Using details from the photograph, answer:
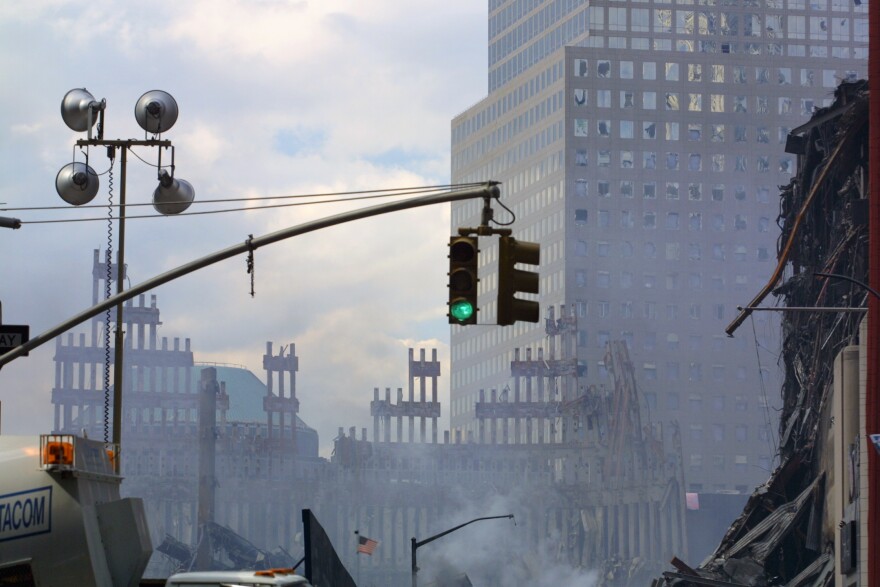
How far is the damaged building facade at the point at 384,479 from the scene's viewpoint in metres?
109

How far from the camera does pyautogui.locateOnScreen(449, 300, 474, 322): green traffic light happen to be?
59.4ft

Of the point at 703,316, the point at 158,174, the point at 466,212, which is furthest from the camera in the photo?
the point at 466,212

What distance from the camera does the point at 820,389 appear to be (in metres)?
66.7

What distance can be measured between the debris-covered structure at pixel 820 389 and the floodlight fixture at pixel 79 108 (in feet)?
117

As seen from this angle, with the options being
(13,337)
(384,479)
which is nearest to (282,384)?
(384,479)

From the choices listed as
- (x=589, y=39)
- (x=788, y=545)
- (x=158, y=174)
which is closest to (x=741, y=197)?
(x=589, y=39)

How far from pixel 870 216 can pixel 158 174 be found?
36.8 m

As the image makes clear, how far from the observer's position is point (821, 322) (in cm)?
6712

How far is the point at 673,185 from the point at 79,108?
13759cm

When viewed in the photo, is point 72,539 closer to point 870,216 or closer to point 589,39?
point 870,216

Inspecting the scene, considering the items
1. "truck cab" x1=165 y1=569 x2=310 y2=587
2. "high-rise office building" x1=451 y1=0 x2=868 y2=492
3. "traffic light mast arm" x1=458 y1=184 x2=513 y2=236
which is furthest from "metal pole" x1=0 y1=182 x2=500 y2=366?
"high-rise office building" x1=451 y1=0 x2=868 y2=492

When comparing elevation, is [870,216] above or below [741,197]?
below

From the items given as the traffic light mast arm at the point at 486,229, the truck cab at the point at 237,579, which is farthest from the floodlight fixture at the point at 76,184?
the truck cab at the point at 237,579

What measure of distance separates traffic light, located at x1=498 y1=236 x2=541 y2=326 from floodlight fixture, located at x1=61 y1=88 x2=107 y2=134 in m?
10.9
